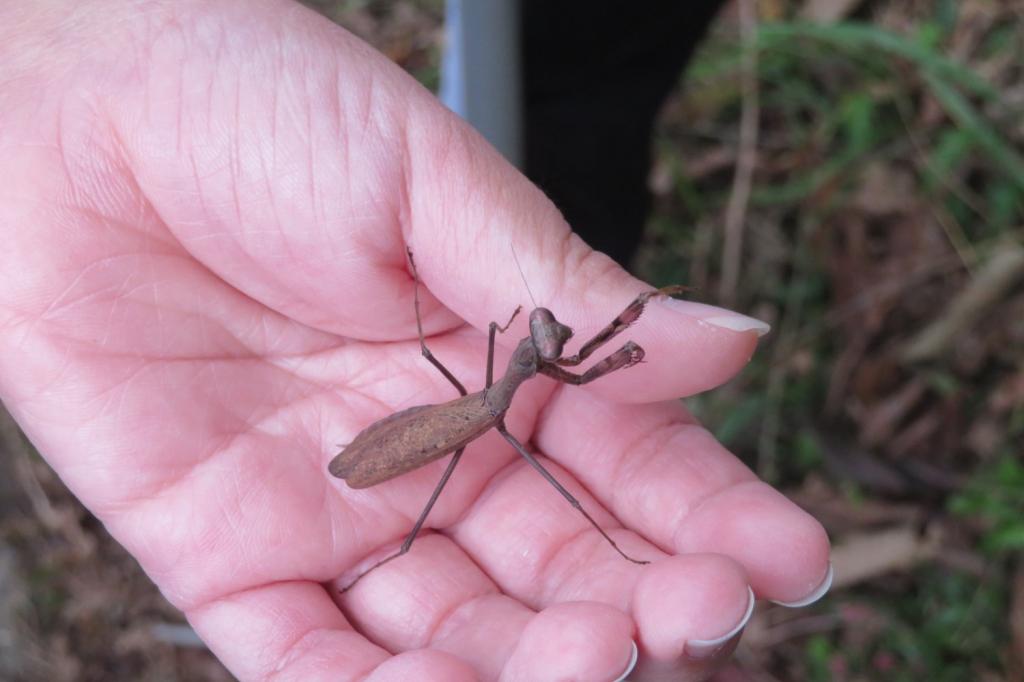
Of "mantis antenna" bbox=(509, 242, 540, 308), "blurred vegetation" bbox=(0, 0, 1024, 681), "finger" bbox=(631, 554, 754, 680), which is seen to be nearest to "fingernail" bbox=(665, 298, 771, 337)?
"mantis antenna" bbox=(509, 242, 540, 308)

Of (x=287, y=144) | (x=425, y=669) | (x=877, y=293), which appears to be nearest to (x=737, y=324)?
(x=425, y=669)

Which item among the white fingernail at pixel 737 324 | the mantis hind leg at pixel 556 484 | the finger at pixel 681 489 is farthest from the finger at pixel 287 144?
the finger at pixel 681 489

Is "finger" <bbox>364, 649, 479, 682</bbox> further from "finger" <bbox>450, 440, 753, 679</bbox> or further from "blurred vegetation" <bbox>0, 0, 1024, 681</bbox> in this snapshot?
"blurred vegetation" <bbox>0, 0, 1024, 681</bbox>

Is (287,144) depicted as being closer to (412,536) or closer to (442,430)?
(442,430)

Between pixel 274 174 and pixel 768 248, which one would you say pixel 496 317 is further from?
pixel 768 248

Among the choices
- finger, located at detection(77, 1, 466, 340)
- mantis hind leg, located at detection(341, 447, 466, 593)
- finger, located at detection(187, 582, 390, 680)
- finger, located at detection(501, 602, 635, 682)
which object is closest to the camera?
finger, located at detection(501, 602, 635, 682)

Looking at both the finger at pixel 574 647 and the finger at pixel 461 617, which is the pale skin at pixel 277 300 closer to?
the finger at pixel 461 617
